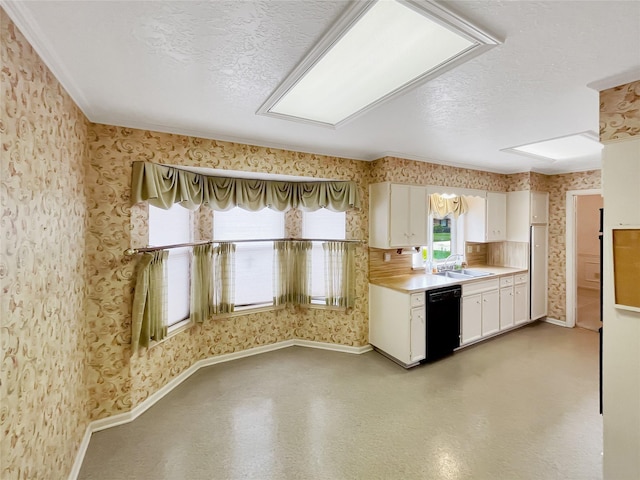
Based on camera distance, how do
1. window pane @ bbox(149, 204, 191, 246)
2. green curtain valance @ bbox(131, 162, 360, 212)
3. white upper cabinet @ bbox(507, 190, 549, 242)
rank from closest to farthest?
green curtain valance @ bbox(131, 162, 360, 212) → window pane @ bbox(149, 204, 191, 246) → white upper cabinet @ bbox(507, 190, 549, 242)

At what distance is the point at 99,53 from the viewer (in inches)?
54.4

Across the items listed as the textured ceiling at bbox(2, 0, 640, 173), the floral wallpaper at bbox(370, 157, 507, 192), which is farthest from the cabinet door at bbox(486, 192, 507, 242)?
the textured ceiling at bbox(2, 0, 640, 173)

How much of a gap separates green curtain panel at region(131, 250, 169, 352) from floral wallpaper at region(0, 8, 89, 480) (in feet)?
1.31

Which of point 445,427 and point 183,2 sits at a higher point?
point 183,2

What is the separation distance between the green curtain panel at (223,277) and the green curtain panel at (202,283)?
55 millimetres

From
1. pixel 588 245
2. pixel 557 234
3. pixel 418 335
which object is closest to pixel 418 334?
pixel 418 335

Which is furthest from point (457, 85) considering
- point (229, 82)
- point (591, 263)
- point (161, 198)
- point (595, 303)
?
point (591, 263)

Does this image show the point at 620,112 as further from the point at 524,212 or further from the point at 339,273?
the point at 524,212

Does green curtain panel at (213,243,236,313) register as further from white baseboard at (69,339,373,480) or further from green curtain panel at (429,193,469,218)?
green curtain panel at (429,193,469,218)

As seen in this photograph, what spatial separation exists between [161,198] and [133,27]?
55.0 inches

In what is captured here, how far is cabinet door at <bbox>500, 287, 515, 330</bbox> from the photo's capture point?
4.00 m

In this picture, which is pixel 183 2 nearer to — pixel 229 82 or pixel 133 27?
pixel 133 27

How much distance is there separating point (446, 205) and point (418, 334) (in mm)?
2192

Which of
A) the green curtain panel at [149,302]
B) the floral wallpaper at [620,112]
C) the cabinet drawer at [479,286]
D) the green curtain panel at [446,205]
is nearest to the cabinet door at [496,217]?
the green curtain panel at [446,205]
